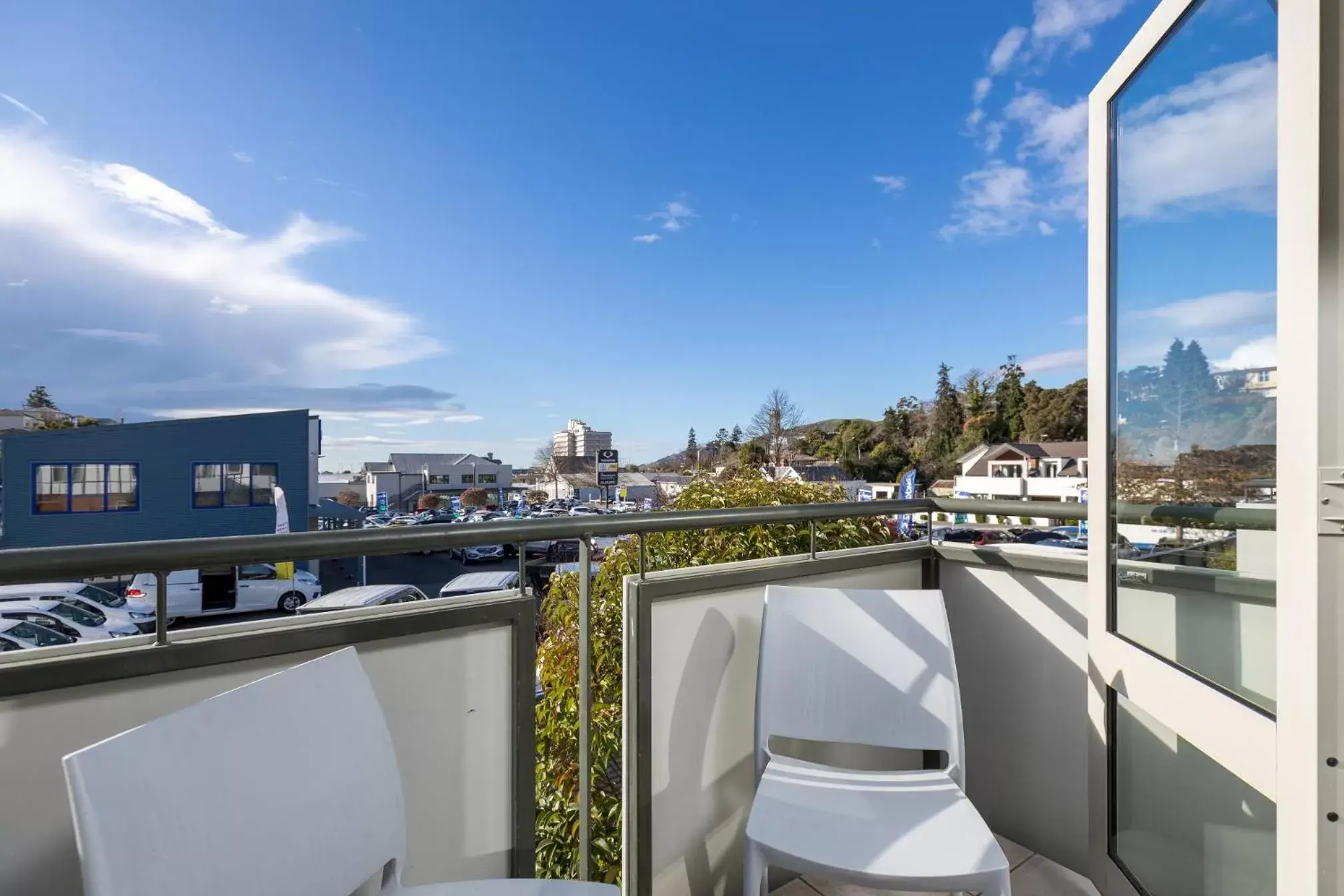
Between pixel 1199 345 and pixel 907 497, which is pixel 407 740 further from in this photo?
pixel 907 497

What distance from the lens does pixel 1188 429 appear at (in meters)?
1.17

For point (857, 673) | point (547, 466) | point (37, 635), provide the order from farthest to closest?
1. point (547, 466)
2. point (857, 673)
3. point (37, 635)

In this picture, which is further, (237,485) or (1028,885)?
(237,485)

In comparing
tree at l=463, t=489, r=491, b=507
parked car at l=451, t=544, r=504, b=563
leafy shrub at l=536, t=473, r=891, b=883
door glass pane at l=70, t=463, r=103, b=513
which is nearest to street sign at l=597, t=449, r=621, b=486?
parked car at l=451, t=544, r=504, b=563

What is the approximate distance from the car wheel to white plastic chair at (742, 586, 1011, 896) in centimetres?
90

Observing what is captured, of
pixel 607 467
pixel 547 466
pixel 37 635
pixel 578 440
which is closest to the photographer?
pixel 37 635

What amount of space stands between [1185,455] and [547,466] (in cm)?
2420

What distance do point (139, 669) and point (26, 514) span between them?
20.5m

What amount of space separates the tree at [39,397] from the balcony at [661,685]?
1561 inches

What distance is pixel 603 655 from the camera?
201cm

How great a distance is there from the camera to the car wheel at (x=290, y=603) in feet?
3.58

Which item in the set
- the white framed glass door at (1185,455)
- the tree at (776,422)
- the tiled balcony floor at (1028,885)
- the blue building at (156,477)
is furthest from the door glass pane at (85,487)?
the white framed glass door at (1185,455)

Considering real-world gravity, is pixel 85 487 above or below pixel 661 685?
below

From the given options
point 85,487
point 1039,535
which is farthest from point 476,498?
point 1039,535
